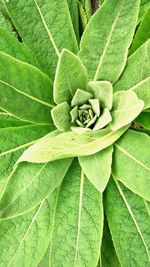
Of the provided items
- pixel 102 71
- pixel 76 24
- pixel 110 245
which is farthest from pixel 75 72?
pixel 110 245

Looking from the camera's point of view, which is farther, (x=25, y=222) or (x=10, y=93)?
(x=25, y=222)

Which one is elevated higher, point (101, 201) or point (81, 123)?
point (81, 123)

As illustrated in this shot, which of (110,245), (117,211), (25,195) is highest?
(25,195)

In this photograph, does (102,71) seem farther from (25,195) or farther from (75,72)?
(25,195)

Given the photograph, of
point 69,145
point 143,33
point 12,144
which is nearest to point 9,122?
point 12,144

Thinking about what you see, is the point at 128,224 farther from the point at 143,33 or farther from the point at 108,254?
the point at 143,33

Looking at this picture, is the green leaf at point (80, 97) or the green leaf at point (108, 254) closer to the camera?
the green leaf at point (80, 97)

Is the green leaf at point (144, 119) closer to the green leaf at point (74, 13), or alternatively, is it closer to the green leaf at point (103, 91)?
the green leaf at point (103, 91)

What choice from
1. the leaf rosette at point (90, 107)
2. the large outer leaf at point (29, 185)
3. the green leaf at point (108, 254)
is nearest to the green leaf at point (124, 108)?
the leaf rosette at point (90, 107)
